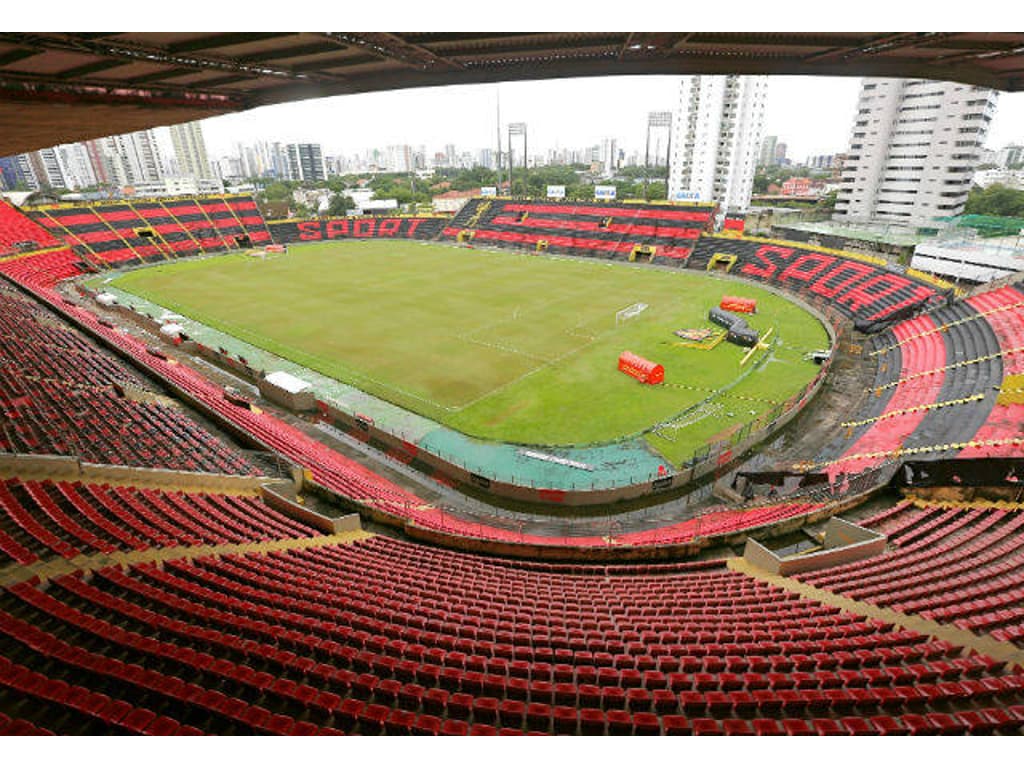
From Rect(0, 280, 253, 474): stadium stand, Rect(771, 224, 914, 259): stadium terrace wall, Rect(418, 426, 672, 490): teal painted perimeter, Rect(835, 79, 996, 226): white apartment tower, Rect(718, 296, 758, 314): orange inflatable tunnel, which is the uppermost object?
Rect(835, 79, 996, 226): white apartment tower

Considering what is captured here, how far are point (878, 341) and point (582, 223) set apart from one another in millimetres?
48009

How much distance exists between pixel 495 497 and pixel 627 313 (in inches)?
1074

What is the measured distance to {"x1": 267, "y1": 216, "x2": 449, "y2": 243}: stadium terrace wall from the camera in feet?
281

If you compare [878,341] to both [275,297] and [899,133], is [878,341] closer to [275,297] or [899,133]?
[275,297]

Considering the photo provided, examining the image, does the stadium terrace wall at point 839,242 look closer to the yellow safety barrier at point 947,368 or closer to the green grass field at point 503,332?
the green grass field at point 503,332

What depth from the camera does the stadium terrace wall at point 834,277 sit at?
1666 inches

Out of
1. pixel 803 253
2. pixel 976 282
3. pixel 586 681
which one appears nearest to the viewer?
pixel 586 681

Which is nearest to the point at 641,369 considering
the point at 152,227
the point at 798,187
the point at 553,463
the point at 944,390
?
Answer: the point at 553,463

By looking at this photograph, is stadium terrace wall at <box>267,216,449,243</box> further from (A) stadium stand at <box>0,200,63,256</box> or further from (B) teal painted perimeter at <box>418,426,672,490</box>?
(B) teal painted perimeter at <box>418,426,672,490</box>

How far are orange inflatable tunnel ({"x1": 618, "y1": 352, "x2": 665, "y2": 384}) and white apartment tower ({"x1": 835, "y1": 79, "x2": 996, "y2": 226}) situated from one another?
69.0m

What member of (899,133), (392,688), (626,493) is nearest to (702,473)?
(626,493)

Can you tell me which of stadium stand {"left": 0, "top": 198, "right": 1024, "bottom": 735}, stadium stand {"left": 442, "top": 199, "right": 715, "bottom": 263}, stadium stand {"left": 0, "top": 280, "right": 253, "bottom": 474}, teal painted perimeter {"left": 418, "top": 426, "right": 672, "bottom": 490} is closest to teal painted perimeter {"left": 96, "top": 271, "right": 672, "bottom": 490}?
teal painted perimeter {"left": 418, "top": 426, "right": 672, "bottom": 490}

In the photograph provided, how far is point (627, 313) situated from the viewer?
44750 mm

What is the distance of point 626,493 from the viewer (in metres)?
22.0
